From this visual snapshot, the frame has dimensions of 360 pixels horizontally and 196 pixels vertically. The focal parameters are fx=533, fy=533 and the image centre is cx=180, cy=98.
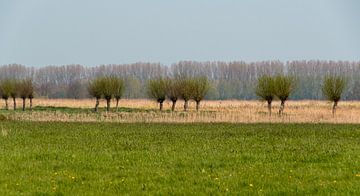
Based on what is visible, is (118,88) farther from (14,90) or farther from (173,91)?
(14,90)

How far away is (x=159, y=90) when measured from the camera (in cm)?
7050

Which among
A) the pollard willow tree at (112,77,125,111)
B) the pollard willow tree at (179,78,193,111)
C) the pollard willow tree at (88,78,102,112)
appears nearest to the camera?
the pollard willow tree at (179,78,193,111)

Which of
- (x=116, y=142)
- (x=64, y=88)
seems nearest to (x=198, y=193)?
(x=116, y=142)

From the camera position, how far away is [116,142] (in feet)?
73.8

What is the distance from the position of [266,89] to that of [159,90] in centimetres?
1773

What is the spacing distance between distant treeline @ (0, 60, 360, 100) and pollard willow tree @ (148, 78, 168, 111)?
56887mm

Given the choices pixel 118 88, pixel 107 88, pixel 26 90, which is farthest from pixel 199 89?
pixel 26 90

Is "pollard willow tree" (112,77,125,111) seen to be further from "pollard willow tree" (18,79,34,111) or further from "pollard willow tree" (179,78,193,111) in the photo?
"pollard willow tree" (18,79,34,111)

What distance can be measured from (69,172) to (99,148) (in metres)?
5.99

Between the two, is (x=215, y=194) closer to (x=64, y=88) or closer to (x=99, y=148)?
(x=99, y=148)

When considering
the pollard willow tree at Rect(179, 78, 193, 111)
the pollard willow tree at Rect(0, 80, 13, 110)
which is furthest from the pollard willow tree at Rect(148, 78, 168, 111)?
the pollard willow tree at Rect(0, 80, 13, 110)

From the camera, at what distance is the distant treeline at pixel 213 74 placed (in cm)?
13938

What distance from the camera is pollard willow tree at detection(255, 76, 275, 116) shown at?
57.1 metres

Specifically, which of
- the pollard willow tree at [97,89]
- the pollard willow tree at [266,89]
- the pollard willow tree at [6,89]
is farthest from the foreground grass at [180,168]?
the pollard willow tree at [6,89]
